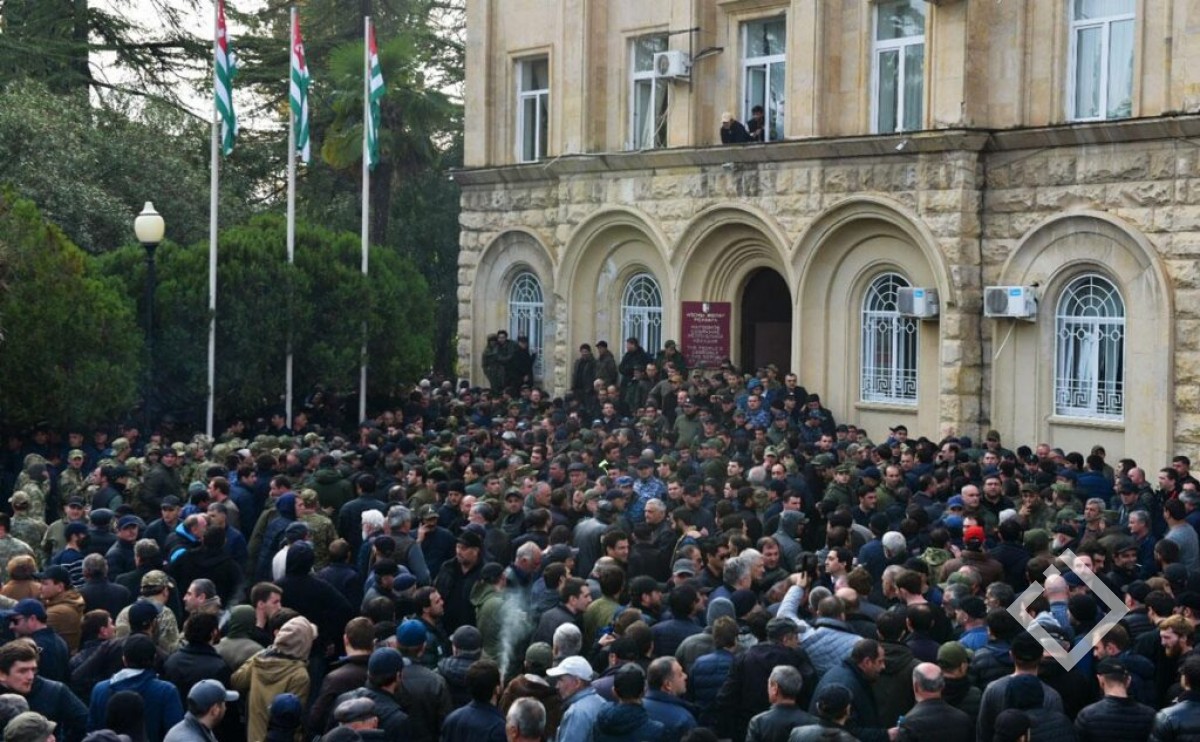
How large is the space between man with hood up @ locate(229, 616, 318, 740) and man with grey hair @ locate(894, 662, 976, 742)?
11.9 ft

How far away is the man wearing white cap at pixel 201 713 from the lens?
8.95 metres

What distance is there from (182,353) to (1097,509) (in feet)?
47.8

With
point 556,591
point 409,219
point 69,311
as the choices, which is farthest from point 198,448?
point 409,219

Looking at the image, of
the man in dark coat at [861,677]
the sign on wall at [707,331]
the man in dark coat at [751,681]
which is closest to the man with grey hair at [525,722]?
the man in dark coat at [751,681]

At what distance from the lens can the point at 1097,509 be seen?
15508 mm

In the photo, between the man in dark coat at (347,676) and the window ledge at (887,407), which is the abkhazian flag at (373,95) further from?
the man in dark coat at (347,676)

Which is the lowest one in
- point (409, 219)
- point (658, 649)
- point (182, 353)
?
point (658, 649)

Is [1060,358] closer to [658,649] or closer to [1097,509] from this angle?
[1097,509]

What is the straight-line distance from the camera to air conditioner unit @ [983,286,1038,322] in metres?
23.9

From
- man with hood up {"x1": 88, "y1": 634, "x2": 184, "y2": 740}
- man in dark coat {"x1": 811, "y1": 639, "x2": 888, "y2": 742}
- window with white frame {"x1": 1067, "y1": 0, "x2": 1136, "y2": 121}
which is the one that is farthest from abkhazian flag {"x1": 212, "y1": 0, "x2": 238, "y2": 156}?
man in dark coat {"x1": 811, "y1": 639, "x2": 888, "y2": 742}

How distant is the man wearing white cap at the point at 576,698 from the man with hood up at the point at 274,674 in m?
1.53

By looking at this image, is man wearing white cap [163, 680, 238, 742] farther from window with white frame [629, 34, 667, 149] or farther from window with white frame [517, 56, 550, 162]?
window with white frame [517, 56, 550, 162]

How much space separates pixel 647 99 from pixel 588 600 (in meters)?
19.7

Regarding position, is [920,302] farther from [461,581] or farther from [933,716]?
[933,716]
